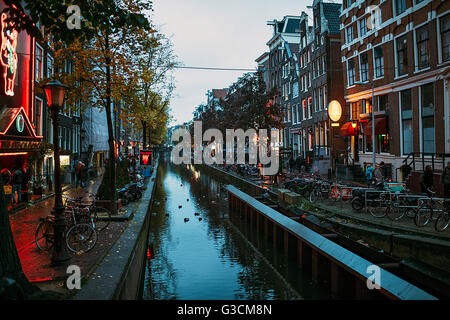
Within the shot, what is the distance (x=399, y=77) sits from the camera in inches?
958

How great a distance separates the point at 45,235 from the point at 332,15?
38350mm

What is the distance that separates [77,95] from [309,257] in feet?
36.2

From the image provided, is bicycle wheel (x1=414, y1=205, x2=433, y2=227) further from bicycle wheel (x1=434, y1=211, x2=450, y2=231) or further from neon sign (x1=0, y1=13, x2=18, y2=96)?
neon sign (x1=0, y1=13, x2=18, y2=96)

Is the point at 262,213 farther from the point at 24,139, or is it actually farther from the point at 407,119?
the point at 407,119

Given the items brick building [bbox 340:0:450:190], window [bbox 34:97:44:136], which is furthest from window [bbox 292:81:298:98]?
window [bbox 34:97:44:136]

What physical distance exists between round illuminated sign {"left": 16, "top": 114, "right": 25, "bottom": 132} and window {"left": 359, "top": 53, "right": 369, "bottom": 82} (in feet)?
82.7

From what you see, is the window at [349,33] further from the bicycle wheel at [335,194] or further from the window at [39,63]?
the window at [39,63]

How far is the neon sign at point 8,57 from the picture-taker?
16234mm

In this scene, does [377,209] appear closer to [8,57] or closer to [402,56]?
[402,56]

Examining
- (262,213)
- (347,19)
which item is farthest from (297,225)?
(347,19)

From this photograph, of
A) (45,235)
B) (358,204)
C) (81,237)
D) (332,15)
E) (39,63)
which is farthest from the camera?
(332,15)

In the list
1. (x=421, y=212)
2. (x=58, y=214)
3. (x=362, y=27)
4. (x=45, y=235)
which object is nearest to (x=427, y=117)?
(x=362, y=27)

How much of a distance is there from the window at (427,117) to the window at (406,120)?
1.40m

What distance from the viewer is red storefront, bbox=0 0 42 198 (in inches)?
640
